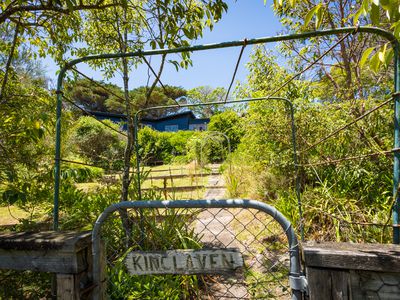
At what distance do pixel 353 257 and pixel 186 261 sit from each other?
1.92 feet

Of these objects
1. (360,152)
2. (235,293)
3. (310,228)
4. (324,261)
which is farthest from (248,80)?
(324,261)

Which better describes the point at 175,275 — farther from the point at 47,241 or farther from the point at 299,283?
the point at 299,283

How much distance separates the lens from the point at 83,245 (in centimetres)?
104

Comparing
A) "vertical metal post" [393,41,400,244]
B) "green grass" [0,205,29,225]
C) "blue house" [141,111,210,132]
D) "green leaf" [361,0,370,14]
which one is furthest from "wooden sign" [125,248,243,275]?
"blue house" [141,111,210,132]

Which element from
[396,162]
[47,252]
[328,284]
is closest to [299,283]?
[328,284]

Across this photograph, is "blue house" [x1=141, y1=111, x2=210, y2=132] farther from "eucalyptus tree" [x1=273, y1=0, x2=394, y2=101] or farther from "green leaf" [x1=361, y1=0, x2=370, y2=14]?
"green leaf" [x1=361, y1=0, x2=370, y2=14]

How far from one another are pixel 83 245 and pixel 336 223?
2.77m

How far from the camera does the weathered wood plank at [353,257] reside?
83 centimetres

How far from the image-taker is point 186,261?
1031 mm

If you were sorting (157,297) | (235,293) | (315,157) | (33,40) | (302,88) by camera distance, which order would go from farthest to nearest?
(302,88)
(315,157)
(33,40)
(235,293)
(157,297)

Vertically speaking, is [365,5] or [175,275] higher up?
[365,5]

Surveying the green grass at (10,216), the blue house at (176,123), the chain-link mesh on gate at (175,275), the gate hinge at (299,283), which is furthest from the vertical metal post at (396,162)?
the blue house at (176,123)

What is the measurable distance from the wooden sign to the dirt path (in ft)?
0.65

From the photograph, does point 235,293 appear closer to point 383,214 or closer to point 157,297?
point 157,297
